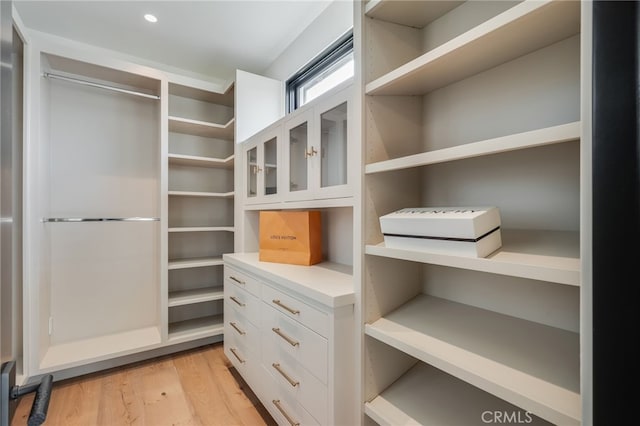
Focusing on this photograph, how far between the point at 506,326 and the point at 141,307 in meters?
2.75

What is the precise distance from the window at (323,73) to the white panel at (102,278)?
1727 mm

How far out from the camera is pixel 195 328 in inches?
101

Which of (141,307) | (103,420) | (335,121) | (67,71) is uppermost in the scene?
(67,71)

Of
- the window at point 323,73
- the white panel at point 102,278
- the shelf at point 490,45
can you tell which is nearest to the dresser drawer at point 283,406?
the shelf at point 490,45

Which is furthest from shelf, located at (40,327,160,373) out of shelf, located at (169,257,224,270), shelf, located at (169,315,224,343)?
shelf, located at (169,257,224,270)

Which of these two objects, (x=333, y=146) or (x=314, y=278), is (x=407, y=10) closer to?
(x=333, y=146)

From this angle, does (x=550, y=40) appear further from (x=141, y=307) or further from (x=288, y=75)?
(x=141, y=307)

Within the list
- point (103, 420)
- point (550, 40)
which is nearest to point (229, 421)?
point (103, 420)

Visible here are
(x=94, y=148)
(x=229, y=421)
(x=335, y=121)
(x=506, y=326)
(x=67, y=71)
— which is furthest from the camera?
(x=94, y=148)

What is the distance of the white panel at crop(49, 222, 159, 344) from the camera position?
7.59ft

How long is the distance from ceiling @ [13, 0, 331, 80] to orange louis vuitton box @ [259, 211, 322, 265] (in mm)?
1416

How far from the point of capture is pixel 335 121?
147 cm

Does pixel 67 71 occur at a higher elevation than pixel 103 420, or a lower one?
higher

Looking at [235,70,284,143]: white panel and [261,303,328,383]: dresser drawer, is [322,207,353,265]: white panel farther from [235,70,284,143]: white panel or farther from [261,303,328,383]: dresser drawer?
[235,70,284,143]: white panel
